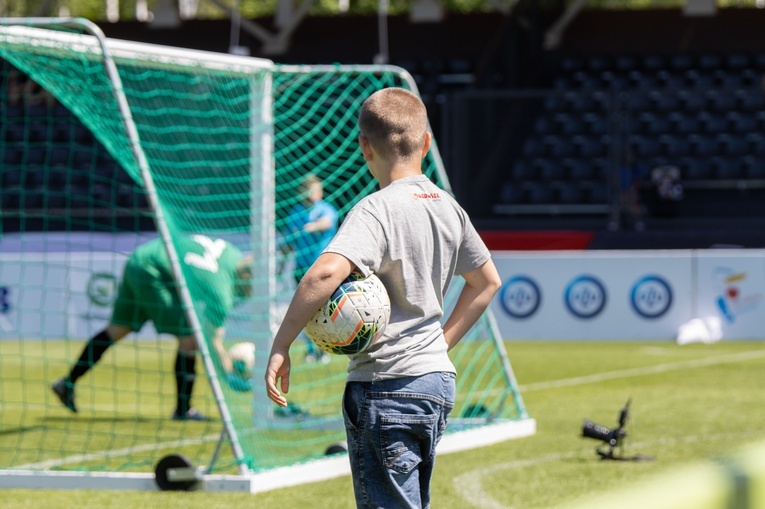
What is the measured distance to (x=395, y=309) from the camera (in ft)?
11.7

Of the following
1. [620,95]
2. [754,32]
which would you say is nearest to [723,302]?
[620,95]

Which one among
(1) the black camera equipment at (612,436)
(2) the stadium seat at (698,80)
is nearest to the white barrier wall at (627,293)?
(1) the black camera equipment at (612,436)

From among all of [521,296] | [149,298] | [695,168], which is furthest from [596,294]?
[149,298]

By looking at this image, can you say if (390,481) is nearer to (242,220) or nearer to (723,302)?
(242,220)

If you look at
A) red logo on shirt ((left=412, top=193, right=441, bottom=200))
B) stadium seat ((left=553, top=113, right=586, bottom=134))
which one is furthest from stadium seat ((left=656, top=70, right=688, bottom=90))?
red logo on shirt ((left=412, top=193, right=441, bottom=200))

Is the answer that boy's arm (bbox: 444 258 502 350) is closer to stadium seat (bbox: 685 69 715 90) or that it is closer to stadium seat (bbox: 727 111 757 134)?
stadium seat (bbox: 727 111 757 134)

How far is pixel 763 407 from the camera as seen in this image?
945 cm

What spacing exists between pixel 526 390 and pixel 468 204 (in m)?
7.99

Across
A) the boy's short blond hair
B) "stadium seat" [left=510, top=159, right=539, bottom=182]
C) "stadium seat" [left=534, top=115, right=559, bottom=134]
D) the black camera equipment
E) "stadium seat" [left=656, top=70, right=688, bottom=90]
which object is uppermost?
"stadium seat" [left=656, top=70, right=688, bottom=90]

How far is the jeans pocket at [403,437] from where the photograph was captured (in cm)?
344

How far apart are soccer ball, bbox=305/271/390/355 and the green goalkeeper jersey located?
510cm

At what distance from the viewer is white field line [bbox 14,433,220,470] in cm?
738

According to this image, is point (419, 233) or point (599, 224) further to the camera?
point (599, 224)

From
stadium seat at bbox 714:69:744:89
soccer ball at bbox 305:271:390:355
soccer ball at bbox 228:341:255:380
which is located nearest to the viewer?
soccer ball at bbox 305:271:390:355
